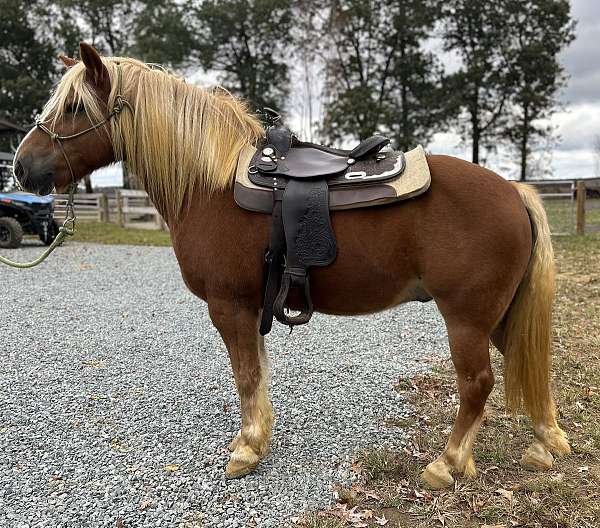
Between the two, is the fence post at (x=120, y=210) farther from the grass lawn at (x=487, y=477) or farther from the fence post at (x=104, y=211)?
the grass lawn at (x=487, y=477)

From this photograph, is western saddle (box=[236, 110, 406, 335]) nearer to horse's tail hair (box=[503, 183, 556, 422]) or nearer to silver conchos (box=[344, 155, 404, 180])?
silver conchos (box=[344, 155, 404, 180])

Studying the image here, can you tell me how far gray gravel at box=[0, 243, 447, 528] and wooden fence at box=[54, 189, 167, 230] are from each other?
10928mm

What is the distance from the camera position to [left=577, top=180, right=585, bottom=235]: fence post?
37.2 ft

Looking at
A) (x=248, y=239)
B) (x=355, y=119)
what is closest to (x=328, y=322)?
(x=248, y=239)

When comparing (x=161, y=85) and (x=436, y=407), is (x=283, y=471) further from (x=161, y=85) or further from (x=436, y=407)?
(x=161, y=85)

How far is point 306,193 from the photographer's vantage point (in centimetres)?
229

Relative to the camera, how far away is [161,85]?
248 cm

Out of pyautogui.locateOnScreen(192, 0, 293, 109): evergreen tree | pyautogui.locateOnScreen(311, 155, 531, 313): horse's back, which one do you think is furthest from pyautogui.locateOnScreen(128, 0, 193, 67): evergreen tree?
pyautogui.locateOnScreen(311, 155, 531, 313): horse's back

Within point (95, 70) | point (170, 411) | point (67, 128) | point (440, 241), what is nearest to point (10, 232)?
point (170, 411)

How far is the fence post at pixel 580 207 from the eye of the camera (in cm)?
1134

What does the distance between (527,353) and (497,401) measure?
1073 mm

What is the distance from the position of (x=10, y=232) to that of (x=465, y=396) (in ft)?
39.0

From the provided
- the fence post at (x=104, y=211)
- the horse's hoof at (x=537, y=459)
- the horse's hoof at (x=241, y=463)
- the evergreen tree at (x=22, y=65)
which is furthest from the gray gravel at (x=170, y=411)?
the evergreen tree at (x=22, y=65)

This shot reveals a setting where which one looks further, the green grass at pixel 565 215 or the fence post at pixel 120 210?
the fence post at pixel 120 210
